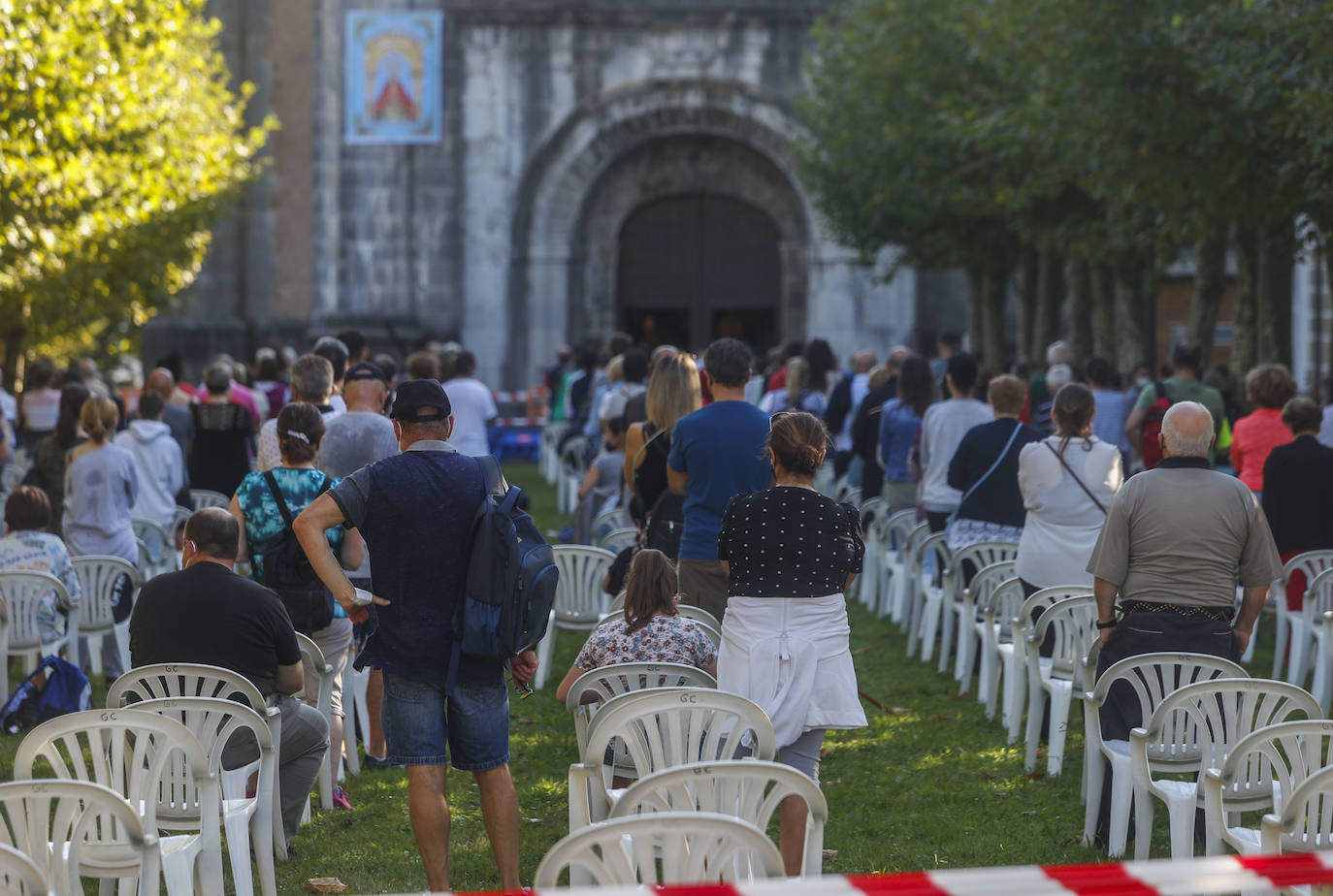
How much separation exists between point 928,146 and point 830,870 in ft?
49.8

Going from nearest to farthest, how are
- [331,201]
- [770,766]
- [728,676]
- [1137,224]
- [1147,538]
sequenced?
[770,766], [728,676], [1147,538], [1137,224], [331,201]

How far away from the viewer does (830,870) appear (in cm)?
645

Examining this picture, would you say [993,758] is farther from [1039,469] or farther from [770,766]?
[770,766]

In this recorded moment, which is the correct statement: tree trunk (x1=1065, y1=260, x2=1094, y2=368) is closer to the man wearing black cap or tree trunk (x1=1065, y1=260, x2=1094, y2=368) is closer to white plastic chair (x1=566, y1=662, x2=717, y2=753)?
white plastic chair (x1=566, y1=662, x2=717, y2=753)

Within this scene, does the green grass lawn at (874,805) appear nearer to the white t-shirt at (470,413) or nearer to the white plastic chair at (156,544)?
the white plastic chair at (156,544)

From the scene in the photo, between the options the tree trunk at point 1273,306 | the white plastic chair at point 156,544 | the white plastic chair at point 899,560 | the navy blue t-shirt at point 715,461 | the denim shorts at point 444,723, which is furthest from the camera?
the tree trunk at point 1273,306

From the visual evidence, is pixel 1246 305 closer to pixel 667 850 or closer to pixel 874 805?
pixel 874 805

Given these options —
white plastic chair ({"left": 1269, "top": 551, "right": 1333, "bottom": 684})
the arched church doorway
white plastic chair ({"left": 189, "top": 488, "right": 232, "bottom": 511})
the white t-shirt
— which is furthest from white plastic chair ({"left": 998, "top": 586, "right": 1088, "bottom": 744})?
the arched church doorway

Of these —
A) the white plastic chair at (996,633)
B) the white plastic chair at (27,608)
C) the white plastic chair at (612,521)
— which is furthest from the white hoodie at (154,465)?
the white plastic chair at (996,633)

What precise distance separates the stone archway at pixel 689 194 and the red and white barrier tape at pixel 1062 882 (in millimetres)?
23194

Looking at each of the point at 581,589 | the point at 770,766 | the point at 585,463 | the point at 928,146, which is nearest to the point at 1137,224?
the point at 928,146

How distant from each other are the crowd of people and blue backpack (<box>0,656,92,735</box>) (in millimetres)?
499

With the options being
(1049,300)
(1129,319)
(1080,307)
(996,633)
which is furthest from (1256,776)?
(1080,307)

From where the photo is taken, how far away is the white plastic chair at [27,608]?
854cm
